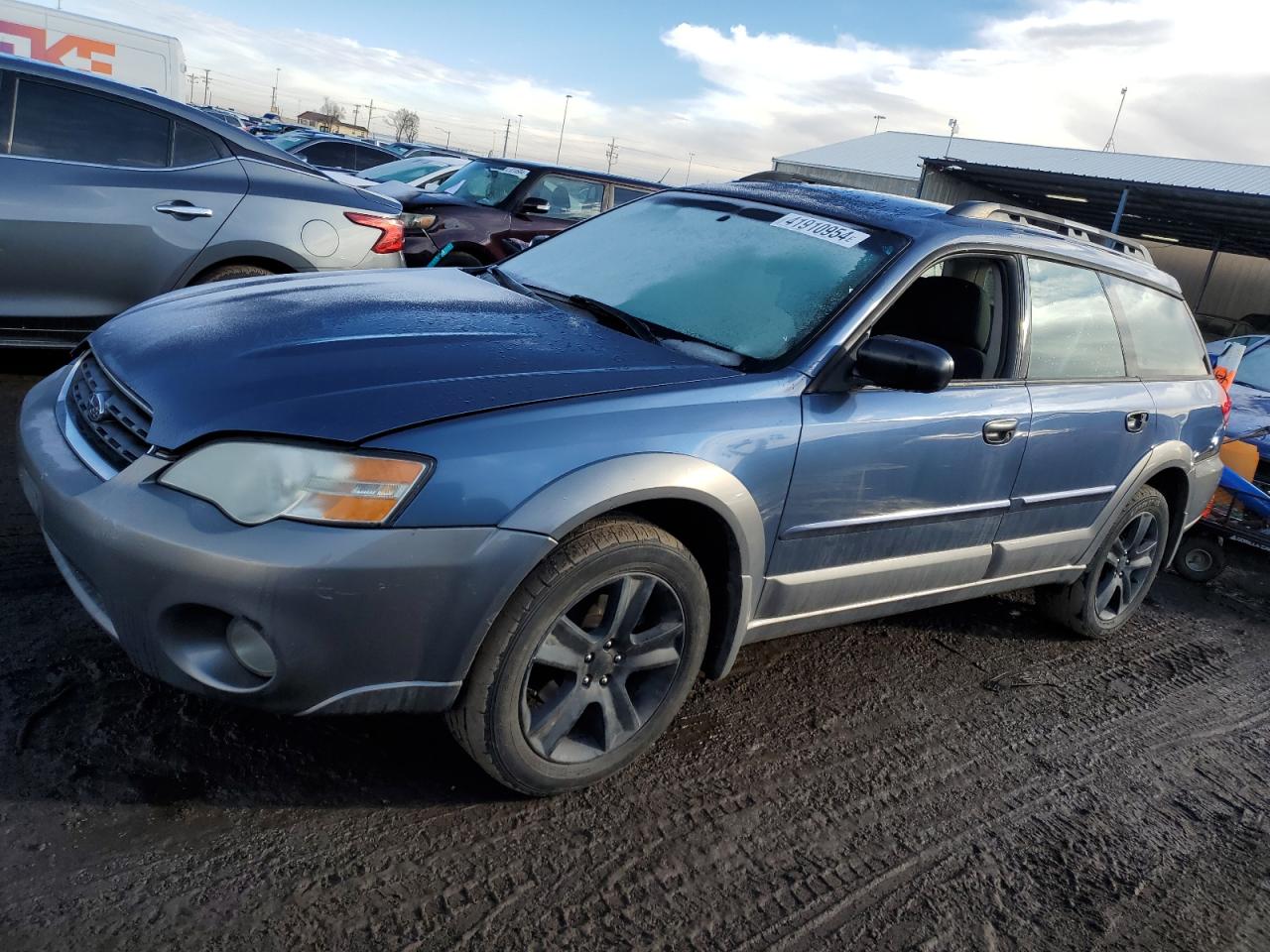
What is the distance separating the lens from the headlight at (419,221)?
809 centimetres

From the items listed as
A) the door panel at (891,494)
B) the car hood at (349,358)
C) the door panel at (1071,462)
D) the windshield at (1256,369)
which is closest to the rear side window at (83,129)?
the car hood at (349,358)

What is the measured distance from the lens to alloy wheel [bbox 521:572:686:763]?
2.49 m

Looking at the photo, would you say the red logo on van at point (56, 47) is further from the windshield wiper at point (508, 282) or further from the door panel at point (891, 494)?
the door panel at point (891, 494)

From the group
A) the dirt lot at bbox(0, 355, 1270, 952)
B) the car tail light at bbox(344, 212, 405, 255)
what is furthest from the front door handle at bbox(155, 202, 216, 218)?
the dirt lot at bbox(0, 355, 1270, 952)

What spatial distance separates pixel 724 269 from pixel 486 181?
22.5 ft

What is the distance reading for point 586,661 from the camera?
2.55 meters

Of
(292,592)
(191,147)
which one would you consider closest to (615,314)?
(292,592)

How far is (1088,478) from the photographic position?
152 inches

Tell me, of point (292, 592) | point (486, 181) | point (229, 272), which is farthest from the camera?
point (486, 181)

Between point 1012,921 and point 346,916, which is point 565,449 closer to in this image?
point 346,916

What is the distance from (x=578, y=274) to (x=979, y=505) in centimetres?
159

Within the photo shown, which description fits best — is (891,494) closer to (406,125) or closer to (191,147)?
(191,147)

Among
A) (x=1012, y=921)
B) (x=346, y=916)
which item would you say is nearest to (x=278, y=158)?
(x=346, y=916)

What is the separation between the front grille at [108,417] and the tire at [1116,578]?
11.9 feet
